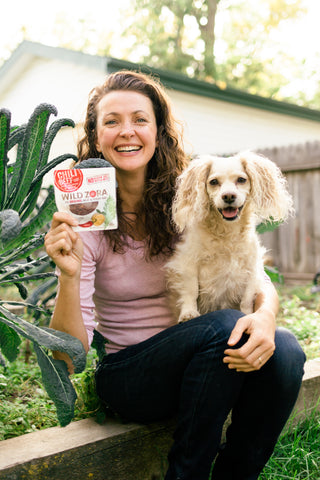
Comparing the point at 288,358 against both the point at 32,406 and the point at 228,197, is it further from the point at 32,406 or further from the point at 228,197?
the point at 32,406

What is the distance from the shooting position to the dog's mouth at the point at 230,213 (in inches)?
80.4

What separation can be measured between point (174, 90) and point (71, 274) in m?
8.86

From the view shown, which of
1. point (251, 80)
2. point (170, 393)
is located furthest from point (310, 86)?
point (170, 393)

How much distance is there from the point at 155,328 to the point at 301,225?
208 inches

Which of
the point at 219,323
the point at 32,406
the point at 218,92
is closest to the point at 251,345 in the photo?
the point at 219,323

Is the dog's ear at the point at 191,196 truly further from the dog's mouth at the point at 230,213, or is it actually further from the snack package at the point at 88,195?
the snack package at the point at 88,195

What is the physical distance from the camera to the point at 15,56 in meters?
10.8

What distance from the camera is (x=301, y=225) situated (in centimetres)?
689

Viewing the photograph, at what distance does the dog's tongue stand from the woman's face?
0.41m

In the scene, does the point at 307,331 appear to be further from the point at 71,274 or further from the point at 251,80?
the point at 251,80

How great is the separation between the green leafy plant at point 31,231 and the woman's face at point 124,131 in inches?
11.8

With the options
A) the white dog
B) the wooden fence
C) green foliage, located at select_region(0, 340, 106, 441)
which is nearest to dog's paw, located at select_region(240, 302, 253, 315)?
the white dog

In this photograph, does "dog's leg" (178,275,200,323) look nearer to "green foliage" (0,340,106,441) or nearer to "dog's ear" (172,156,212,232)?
"dog's ear" (172,156,212,232)

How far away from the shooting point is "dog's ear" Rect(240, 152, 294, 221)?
87.4 inches
